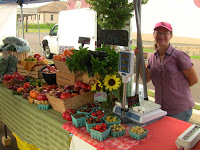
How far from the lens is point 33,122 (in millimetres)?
2291

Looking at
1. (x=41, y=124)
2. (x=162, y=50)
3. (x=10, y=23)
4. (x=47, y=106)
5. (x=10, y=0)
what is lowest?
(x=41, y=124)

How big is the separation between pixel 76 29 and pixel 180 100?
7.30 metres

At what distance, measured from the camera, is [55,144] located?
6.58ft

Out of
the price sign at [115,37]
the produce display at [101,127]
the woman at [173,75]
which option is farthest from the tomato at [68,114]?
the woman at [173,75]

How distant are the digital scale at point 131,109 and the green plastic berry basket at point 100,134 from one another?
296mm

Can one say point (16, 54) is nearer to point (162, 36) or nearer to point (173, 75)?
point (162, 36)

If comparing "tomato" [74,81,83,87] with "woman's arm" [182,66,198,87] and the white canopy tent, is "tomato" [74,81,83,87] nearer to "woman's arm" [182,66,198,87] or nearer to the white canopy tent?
"woman's arm" [182,66,198,87]

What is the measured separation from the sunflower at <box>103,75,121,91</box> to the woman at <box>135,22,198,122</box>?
502 millimetres

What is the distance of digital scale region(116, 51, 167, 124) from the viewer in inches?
61.4

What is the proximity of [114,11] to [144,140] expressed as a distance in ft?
15.1

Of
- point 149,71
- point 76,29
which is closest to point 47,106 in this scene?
point 149,71

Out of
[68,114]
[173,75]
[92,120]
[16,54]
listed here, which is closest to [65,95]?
[68,114]

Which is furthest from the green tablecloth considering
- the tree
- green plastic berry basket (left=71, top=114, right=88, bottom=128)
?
the tree

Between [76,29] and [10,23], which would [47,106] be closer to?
[10,23]
